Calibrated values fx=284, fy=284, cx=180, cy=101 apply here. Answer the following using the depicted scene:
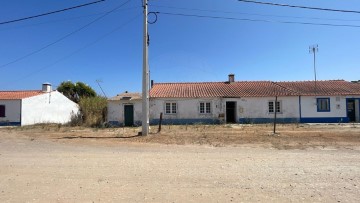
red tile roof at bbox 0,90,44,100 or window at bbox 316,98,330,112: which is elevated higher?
red tile roof at bbox 0,90,44,100

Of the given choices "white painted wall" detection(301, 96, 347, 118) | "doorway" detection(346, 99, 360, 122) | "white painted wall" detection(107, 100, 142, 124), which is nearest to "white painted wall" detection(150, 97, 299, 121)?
"white painted wall" detection(301, 96, 347, 118)

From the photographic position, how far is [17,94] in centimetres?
3072

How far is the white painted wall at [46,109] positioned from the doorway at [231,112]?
19.7m

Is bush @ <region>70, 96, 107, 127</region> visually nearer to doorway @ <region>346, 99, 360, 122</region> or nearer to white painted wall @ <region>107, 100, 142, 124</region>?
white painted wall @ <region>107, 100, 142, 124</region>

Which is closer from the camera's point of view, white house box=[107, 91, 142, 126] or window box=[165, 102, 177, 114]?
white house box=[107, 91, 142, 126]

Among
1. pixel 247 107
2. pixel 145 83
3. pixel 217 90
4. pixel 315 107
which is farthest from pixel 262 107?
pixel 145 83

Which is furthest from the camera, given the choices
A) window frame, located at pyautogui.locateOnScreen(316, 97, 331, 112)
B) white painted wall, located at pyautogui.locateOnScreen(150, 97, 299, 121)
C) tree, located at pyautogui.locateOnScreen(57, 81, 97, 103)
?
tree, located at pyautogui.locateOnScreen(57, 81, 97, 103)

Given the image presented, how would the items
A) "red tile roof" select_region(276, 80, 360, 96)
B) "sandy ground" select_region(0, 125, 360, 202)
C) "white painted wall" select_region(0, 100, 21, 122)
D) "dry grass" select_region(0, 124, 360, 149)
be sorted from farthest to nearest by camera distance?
1. "white painted wall" select_region(0, 100, 21, 122)
2. "red tile roof" select_region(276, 80, 360, 96)
3. "dry grass" select_region(0, 124, 360, 149)
4. "sandy ground" select_region(0, 125, 360, 202)

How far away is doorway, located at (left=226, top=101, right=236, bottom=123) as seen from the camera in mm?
27875

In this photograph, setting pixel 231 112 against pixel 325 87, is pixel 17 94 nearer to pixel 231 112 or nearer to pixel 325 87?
pixel 231 112

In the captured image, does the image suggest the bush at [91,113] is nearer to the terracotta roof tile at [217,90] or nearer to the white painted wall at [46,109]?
the white painted wall at [46,109]

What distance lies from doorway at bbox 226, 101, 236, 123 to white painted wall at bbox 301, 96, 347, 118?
6.32m

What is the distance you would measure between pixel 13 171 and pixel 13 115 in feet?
80.5

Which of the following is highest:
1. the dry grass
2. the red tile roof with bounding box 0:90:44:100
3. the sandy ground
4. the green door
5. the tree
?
the tree
